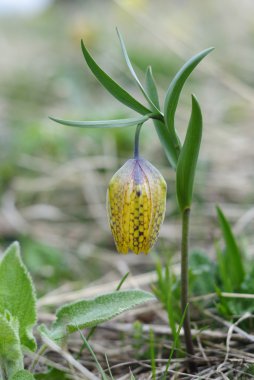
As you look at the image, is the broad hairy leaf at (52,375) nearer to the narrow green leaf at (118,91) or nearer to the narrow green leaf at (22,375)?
the narrow green leaf at (22,375)

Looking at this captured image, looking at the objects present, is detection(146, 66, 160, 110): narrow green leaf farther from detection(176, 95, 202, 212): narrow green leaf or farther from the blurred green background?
the blurred green background

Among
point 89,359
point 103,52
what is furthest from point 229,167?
point 103,52

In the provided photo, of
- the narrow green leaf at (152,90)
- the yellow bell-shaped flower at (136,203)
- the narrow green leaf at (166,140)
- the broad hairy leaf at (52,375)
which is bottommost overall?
the broad hairy leaf at (52,375)

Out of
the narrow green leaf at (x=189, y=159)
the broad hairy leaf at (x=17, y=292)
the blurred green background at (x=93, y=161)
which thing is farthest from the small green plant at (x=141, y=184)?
the blurred green background at (x=93, y=161)

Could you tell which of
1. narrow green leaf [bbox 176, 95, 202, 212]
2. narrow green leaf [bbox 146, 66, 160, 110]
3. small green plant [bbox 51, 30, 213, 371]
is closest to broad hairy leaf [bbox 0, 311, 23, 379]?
small green plant [bbox 51, 30, 213, 371]

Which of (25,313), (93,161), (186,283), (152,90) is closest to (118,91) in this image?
(152,90)

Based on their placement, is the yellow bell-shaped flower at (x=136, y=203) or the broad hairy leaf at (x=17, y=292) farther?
the broad hairy leaf at (x=17, y=292)

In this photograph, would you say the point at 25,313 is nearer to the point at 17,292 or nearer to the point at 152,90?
the point at 17,292
